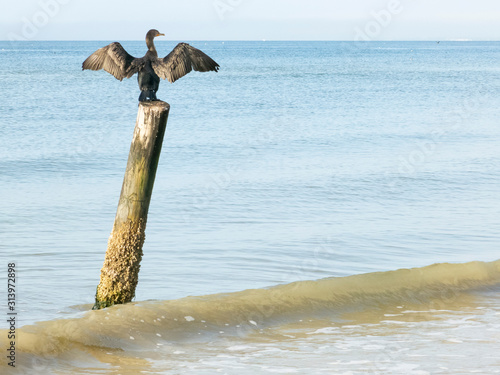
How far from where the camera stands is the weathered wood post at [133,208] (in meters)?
6.73

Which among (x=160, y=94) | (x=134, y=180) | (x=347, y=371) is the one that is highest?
(x=160, y=94)

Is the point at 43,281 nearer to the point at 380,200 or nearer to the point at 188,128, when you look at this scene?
the point at 380,200

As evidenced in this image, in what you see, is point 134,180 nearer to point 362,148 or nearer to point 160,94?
point 362,148

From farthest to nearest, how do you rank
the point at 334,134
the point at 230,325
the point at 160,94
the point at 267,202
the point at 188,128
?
the point at 160,94 → the point at 188,128 → the point at 334,134 → the point at 267,202 → the point at 230,325

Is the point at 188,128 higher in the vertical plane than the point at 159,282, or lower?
higher

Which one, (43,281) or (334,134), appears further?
(334,134)

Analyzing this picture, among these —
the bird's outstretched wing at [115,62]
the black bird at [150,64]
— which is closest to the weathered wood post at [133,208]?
the black bird at [150,64]

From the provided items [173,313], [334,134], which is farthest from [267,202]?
[334,134]

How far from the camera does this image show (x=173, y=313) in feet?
24.8

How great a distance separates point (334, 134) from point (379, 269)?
18.2m

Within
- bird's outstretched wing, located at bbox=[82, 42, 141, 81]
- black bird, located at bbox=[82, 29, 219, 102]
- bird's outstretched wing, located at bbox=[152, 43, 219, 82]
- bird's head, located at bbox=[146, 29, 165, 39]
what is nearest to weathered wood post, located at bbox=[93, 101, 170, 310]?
black bird, located at bbox=[82, 29, 219, 102]

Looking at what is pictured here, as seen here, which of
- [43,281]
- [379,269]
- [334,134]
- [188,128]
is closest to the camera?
[43,281]

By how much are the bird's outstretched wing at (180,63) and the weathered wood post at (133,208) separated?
1.51 ft

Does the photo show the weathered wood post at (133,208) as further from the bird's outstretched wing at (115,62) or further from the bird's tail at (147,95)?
the bird's outstretched wing at (115,62)
